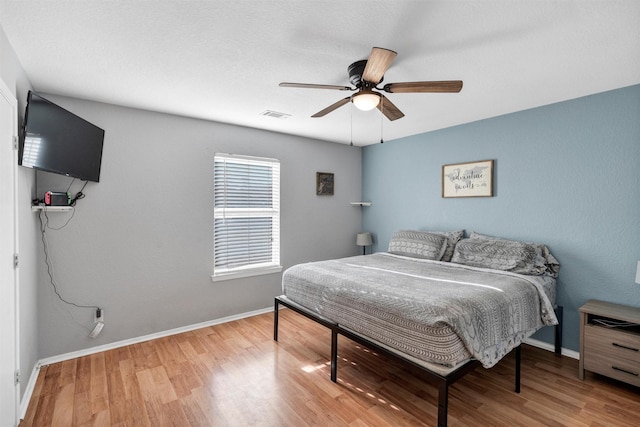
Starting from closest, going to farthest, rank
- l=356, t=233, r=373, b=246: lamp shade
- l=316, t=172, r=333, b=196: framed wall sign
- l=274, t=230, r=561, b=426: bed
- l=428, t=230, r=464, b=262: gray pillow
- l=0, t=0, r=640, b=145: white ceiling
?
1. l=0, t=0, r=640, b=145: white ceiling
2. l=274, t=230, r=561, b=426: bed
3. l=428, t=230, r=464, b=262: gray pillow
4. l=316, t=172, r=333, b=196: framed wall sign
5. l=356, t=233, r=373, b=246: lamp shade

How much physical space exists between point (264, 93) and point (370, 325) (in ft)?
7.04

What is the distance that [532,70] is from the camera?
2301mm

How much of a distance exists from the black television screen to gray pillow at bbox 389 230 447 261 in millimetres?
3366

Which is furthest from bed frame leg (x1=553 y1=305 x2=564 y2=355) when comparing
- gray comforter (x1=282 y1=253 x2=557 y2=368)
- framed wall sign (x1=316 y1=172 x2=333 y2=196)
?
framed wall sign (x1=316 y1=172 x2=333 y2=196)

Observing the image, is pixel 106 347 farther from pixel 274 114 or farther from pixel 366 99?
pixel 366 99

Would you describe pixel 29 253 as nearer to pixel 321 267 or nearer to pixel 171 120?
pixel 171 120

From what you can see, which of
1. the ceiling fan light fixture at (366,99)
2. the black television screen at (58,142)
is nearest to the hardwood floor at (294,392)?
the black television screen at (58,142)

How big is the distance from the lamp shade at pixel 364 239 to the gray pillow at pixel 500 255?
1.51 meters

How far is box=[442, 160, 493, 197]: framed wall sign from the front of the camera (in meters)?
3.53

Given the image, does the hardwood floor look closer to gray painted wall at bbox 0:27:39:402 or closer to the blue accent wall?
gray painted wall at bbox 0:27:39:402

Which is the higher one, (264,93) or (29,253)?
(264,93)

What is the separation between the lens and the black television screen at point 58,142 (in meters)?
2.12

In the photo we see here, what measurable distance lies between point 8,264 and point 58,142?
1052 mm

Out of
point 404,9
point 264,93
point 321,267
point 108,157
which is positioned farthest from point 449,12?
point 108,157
